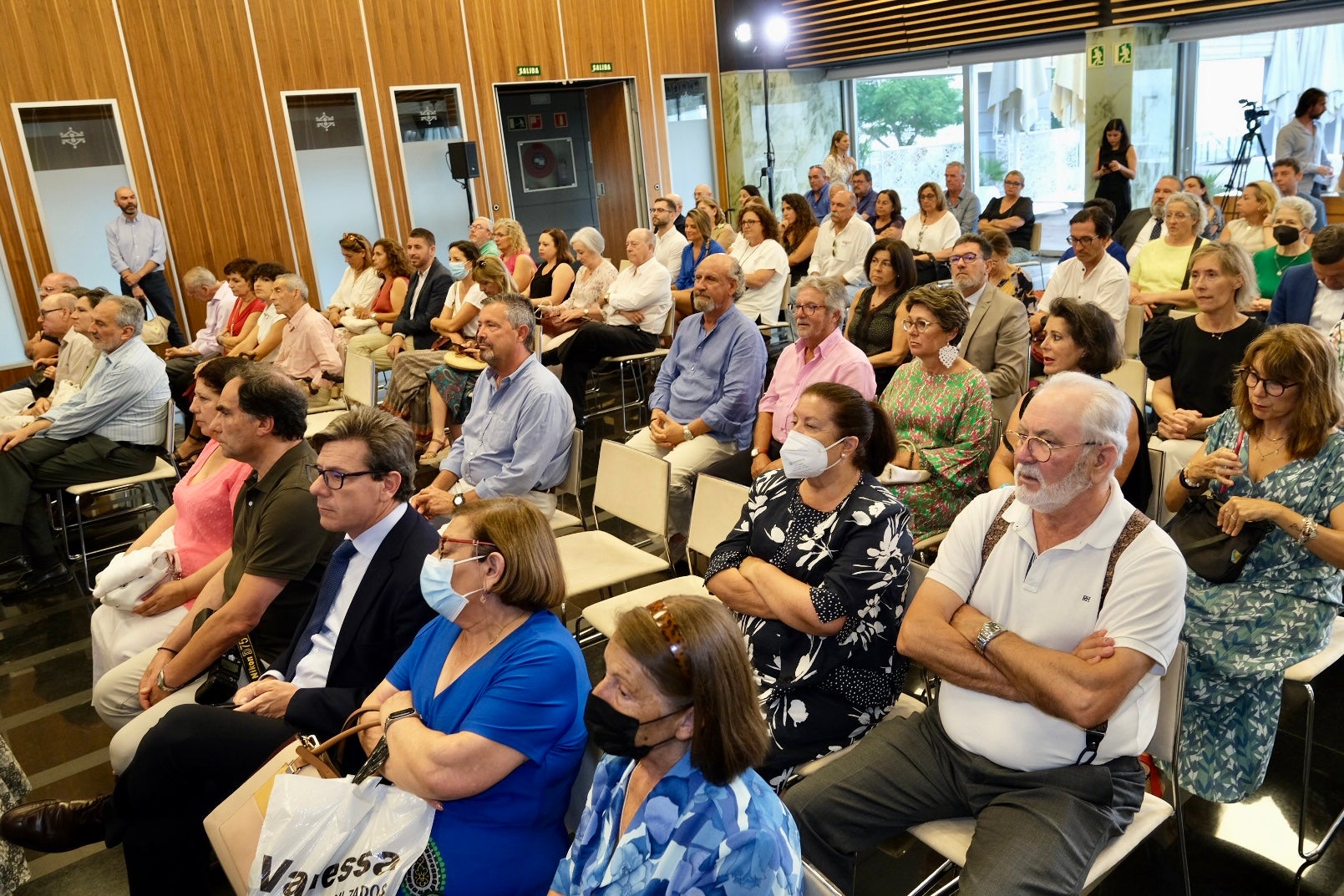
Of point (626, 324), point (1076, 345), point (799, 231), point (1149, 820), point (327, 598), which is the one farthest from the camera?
point (799, 231)

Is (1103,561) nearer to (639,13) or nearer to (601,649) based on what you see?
(601,649)

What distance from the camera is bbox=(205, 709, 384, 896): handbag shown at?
2170 mm

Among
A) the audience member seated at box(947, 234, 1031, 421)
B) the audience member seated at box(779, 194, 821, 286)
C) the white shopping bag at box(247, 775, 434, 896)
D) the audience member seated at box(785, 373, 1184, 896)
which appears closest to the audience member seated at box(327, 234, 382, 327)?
the audience member seated at box(779, 194, 821, 286)

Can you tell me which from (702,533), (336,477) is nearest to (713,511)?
(702,533)

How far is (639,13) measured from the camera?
1251 cm

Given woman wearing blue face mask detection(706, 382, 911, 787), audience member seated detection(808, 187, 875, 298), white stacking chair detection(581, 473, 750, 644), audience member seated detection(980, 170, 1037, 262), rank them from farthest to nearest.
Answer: audience member seated detection(980, 170, 1037, 262), audience member seated detection(808, 187, 875, 298), white stacking chair detection(581, 473, 750, 644), woman wearing blue face mask detection(706, 382, 911, 787)

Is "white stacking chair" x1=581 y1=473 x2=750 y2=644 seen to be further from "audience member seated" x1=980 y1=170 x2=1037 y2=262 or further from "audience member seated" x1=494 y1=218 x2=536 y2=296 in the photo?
"audience member seated" x1=980 y1=170 x2=1037 y2=262

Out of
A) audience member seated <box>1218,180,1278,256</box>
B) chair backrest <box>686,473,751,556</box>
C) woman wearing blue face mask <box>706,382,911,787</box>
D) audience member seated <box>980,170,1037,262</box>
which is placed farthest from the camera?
audience member seated <box>980,170,1037,262</box>

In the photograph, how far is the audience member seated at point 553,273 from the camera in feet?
24.7

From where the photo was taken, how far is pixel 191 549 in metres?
3.42

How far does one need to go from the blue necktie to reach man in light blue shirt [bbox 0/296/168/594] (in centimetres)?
307

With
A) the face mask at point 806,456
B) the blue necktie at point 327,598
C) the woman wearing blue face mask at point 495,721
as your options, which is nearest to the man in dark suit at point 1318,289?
the face mask at point 806,456

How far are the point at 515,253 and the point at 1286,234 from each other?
5443 millimetres

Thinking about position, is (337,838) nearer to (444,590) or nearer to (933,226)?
(444,590)
